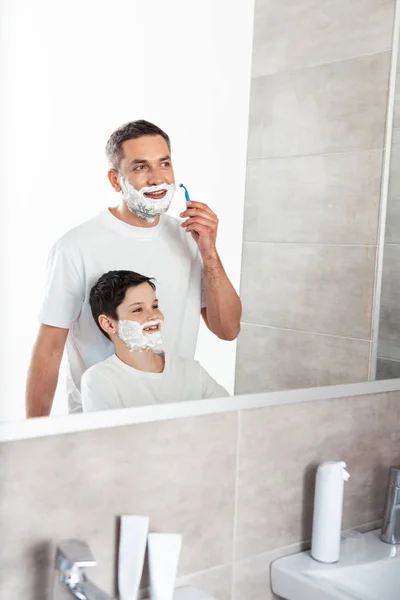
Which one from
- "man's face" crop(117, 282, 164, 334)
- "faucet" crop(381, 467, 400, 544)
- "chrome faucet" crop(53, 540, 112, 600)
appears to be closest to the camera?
"chrome faucet" crop(53, 540, 112, 600)

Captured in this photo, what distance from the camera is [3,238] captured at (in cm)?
96

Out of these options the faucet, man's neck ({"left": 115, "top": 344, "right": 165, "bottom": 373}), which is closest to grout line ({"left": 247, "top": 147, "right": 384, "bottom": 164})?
man's neck ({"left": 115, "top": 344, "right": 165, "bottom": 373})

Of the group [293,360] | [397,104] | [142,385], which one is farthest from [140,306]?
[397,104]

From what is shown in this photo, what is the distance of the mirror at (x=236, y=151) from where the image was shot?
3.19ft

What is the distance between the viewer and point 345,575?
4.18 feet

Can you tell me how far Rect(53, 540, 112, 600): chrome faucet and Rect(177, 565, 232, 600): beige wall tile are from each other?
0.29m

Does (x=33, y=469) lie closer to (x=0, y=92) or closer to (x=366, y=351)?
(x=0, y=92)

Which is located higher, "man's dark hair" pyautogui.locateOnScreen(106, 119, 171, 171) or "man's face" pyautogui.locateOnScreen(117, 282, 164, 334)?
"man's dark hair" pyautogui.locateOnScreen(106, 119, 171, 171)

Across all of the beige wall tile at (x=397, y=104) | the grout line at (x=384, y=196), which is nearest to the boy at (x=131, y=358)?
the grout line at (x=384, y=196)

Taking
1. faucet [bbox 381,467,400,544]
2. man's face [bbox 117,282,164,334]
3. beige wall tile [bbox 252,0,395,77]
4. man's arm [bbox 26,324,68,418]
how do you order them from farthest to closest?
faucet [bbox 381,467,400,544], beige wall tile [bbox 252,0,395,77], man's face [bbox 117,282,164,334], man's arm [bbox 26,324,68,418]

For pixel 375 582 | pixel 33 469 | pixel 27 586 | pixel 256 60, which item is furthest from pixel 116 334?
pixel 375 582

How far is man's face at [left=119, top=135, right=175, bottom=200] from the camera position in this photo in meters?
1.06

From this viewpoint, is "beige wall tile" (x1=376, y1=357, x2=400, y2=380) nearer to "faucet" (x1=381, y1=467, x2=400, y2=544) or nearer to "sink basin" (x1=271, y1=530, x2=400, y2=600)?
"faucet" (x1=381, y1=467, x2=400, y2=544)

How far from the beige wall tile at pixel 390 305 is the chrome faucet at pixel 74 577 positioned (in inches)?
32.2
